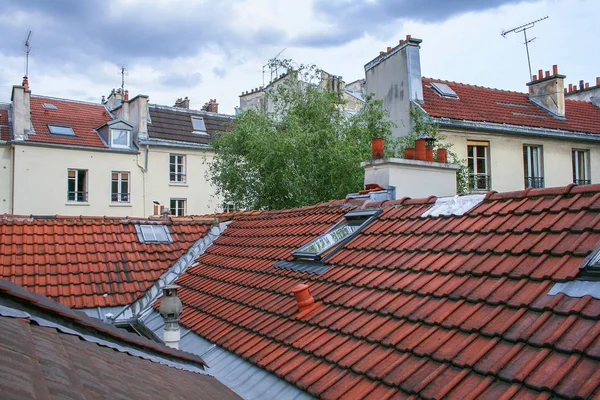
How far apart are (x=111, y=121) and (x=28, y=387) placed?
28154 mm

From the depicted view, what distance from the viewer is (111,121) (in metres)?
27.8

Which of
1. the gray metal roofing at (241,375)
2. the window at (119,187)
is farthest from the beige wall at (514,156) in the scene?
the window at (119,187)

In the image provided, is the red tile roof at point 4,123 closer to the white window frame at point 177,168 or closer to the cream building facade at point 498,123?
the white window frame at point 177,168

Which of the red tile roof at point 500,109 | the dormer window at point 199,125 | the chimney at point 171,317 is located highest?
the dormer window at point 199,125

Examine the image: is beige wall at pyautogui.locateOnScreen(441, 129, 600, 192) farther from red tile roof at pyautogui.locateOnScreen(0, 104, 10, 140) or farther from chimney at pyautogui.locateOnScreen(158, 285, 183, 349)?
red tile roof at pyautogui.locateOnScreen(0, 104, 10, 140)

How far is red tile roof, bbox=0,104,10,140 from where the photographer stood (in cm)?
2544

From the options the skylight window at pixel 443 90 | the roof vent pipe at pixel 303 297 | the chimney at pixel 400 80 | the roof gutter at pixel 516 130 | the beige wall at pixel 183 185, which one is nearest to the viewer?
the roof vent pipe at pixel 303 297

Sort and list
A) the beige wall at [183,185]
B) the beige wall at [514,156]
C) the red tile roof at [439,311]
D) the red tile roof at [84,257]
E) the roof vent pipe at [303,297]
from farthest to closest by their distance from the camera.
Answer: the beige wall at [183,185] < the beige wall at [514,156] < the red tile roof at [84,257] < the roof vent pipe at [303,297] < the red tile roof at [439,311]

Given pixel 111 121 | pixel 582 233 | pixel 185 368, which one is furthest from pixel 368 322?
pixel 111 121

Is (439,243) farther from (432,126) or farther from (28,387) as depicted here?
(432,126)

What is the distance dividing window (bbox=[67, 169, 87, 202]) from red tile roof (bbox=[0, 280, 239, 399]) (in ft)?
80.1

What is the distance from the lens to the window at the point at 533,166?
19.6m

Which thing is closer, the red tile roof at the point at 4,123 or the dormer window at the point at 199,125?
the red tile roof at the point at 4,123

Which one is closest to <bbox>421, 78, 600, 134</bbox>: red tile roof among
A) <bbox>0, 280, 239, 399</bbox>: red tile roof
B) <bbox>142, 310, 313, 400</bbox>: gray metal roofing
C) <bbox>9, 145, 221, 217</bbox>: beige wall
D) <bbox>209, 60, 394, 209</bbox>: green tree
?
<bbox>209, 60, 394, 209</bbox>: green tree
